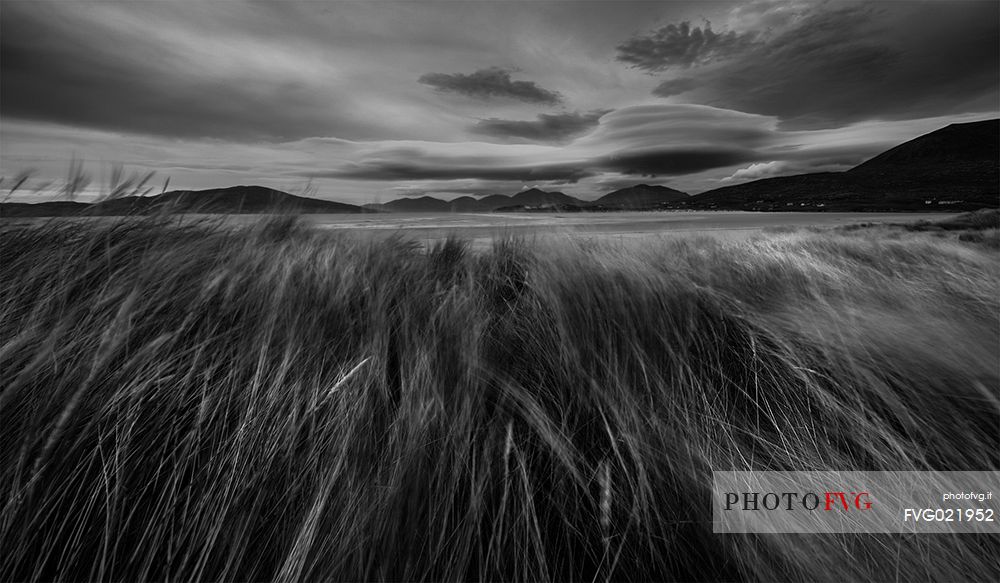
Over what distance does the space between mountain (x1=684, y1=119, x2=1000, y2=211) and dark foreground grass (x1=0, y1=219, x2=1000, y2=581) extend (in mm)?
50994

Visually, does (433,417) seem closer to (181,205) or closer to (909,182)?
(181,205)

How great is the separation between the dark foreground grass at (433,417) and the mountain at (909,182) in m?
51.0

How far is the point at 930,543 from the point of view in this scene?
93cm

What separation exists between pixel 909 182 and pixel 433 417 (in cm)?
9523

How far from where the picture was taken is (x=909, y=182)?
216 feet

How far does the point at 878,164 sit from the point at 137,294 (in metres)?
116

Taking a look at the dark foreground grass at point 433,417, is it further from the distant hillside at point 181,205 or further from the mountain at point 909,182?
the mountain at point 909,182

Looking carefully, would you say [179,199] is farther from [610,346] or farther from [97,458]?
[610,346]

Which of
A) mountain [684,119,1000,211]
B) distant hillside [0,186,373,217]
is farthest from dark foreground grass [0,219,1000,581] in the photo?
mountain [684,119,1000,211]

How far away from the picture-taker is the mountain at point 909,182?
50.0 metres

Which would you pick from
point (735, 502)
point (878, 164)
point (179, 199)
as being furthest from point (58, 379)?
point (878, 164)

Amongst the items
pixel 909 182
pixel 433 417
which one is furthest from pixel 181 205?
pixel 909 182

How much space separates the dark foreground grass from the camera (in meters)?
0.82

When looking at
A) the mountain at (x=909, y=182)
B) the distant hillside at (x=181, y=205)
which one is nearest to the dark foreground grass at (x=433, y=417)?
the distant hillside at (x=181, y=205)
